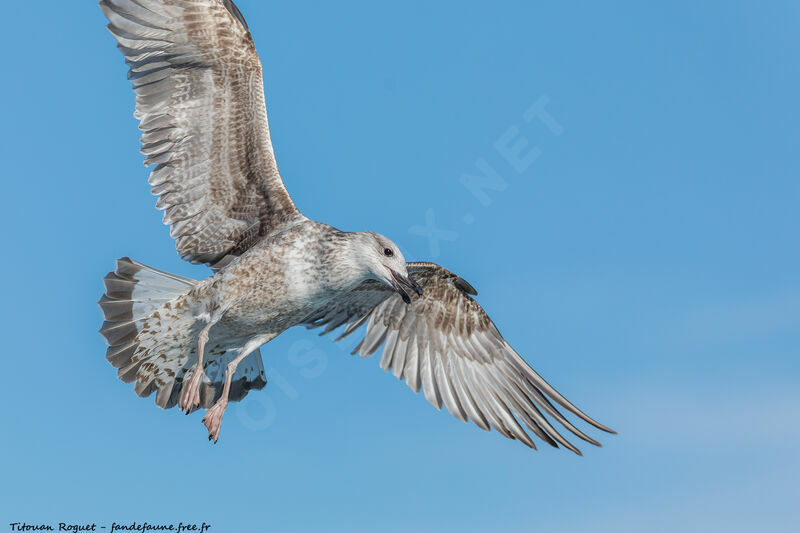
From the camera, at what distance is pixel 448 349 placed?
15.1 meters

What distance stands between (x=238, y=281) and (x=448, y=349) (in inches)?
129

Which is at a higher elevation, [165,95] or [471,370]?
[165,95]

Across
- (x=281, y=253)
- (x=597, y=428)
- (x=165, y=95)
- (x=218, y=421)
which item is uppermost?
(x=165, y=95)

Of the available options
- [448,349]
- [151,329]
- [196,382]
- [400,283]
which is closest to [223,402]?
[196,382]

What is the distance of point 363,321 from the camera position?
597 inches

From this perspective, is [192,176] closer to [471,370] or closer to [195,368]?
[195,368]

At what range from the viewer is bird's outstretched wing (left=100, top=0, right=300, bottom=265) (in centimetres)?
1282

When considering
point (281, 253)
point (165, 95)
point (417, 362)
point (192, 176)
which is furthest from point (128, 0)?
point (417, 362)

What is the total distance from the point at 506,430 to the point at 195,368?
388 cm

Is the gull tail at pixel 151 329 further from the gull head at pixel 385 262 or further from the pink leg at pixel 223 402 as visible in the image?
the gull head at pixel 385 262

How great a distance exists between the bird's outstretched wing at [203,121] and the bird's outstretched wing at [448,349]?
1.83m

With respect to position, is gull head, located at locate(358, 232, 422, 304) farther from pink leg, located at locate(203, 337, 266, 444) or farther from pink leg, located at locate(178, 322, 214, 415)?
pink leg, located at locate(178, 322, 214, 415)

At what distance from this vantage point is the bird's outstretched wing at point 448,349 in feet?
47.7

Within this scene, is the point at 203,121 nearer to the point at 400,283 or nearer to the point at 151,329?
the point at 151,329
